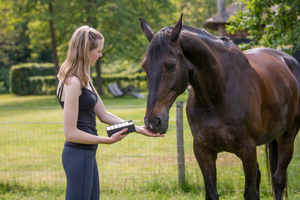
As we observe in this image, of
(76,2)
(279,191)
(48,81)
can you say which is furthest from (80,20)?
(279,191)

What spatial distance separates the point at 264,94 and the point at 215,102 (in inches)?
25.3

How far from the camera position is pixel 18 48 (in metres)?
34.9

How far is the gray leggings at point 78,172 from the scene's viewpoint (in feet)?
7.34

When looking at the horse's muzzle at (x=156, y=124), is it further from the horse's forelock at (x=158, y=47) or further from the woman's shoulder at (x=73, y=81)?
the woman's shoulder at (x=73, y=81)

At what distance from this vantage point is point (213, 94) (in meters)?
2.64

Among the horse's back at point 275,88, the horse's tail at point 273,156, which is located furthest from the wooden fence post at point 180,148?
the horse's back at point 275,88

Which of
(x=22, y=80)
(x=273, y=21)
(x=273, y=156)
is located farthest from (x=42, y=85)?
(x=273, y=156)

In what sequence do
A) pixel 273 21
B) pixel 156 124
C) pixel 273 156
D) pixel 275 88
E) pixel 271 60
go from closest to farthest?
pixel 156 124
pixel 275 88
pixel 271 60
pixel 273 156
pixel 273 21

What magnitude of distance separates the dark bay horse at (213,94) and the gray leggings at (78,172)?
0.59 meters

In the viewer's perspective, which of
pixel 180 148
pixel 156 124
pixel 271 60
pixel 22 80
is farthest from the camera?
pixel 22 80

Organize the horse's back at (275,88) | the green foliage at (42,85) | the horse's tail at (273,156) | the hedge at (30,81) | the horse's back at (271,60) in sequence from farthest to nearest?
the hedge at (30,81), the green foliage at (42,85), the horse's tail at (273,156), the horse's back at (271,60), the horse's back at (275,88)

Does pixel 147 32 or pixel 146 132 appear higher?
pixel 147 32

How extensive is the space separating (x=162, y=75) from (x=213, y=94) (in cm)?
A: 71

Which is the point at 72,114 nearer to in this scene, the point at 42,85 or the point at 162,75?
the point at 162,75
